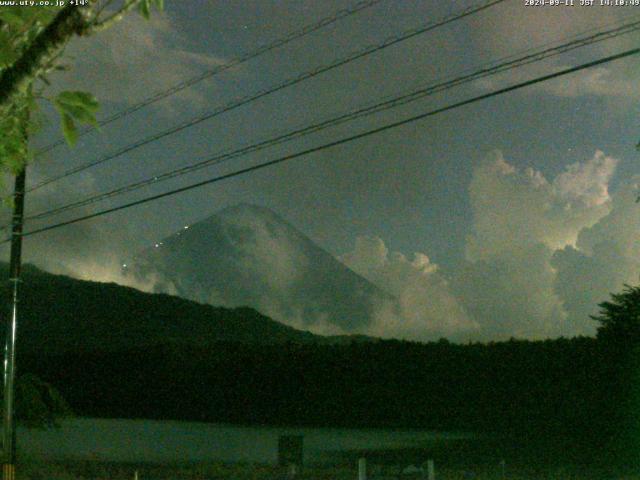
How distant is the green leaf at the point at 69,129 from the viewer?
4.36 metres

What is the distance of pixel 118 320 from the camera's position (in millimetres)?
98312

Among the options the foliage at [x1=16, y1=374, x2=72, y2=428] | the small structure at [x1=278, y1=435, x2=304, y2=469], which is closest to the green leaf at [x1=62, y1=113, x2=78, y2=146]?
the small structure at [x1=278, y1=435, x2=304, y2=469]

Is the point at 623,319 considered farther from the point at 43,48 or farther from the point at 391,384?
the point at 43,48

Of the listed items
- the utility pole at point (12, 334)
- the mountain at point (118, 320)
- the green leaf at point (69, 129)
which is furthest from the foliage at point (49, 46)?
the mountain at point (118, 320)

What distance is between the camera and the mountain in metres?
93.8

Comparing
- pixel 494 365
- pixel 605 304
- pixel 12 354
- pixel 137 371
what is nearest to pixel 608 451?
pixel 605 304

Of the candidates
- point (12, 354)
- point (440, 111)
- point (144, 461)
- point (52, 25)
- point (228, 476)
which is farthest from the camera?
point (144, 461)

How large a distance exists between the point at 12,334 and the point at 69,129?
15.3m

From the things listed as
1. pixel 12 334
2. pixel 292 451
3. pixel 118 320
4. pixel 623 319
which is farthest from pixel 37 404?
pixel 118 320

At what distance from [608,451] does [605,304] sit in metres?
5.59

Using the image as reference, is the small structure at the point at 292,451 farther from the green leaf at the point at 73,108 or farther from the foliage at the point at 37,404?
the green leaf at the point at 73,108

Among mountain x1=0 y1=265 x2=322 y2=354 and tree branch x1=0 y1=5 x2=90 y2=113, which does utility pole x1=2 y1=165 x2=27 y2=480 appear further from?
mountain x1=0 y1=265 x2=322 y2=354

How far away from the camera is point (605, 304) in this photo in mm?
30031

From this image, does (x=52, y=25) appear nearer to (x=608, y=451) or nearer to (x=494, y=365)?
(x=608, y=451)
